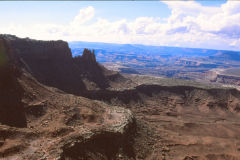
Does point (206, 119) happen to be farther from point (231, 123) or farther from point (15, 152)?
point (15, 152)

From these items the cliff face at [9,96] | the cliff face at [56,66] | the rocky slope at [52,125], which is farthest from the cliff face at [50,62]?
the cliff face at [9,96]

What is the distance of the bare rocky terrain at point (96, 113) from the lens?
34.2m

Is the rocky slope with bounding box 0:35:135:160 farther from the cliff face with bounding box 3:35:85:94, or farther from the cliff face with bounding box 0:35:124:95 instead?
the cliff face with bounding box 0:35:124:95

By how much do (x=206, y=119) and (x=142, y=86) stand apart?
33450 mm

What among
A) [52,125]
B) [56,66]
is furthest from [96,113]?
[56,66]

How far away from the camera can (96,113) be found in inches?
2148

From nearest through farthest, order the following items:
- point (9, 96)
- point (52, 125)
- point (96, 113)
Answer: point (52, 125), point (9, 96), point (96, 113)

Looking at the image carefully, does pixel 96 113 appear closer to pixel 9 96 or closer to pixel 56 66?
pixel 9 96

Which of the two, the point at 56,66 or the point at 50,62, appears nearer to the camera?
the point at 50,62

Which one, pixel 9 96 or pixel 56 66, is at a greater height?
pixel 56 66

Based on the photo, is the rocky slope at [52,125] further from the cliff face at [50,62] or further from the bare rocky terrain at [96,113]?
the cliff face at [50,62]

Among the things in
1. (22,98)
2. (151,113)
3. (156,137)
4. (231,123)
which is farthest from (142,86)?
(22,98)

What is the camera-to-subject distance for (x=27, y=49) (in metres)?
82.3

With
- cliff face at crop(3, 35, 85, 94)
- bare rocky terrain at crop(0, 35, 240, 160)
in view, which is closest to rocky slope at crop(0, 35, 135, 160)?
bare rocky terrain at crop(0, 35, 240, 160)
